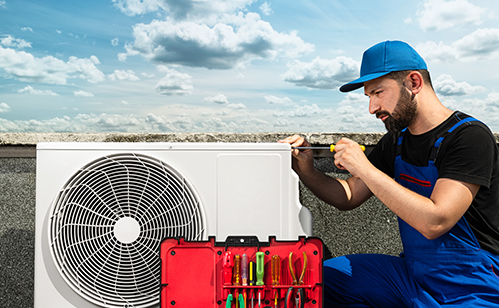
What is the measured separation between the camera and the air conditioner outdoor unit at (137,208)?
3.78 ft

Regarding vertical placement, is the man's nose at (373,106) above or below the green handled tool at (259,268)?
above

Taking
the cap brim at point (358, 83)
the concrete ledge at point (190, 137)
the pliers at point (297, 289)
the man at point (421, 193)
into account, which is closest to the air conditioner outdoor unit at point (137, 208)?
the pliers at point (297, 289)

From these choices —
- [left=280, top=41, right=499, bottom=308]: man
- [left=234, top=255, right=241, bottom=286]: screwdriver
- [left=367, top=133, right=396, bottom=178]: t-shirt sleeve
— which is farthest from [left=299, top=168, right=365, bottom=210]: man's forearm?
[left=234, top=255, right=241, bottom=286]: screwdriver

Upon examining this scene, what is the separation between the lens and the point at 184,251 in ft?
3.65

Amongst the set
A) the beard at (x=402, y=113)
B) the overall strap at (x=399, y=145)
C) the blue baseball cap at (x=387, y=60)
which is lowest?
the overall strap at (x=399, y=145)

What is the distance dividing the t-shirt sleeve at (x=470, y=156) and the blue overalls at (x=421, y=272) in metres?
0.05

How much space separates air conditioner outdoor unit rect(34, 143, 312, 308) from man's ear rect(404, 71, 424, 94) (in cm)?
53

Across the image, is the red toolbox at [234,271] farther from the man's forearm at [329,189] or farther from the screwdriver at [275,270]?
the man's forearm at [329,189]

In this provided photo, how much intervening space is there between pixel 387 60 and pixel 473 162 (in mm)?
451

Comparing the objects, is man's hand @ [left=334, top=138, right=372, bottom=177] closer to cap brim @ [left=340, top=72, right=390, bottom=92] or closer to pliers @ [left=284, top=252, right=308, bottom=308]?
cap brim @ [left=340, top=72, right=390, bottom=92]

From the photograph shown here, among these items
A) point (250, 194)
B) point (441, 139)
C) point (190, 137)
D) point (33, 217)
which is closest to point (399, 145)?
point (441, 139)

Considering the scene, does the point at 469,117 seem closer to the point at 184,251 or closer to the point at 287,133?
the point at 287,133

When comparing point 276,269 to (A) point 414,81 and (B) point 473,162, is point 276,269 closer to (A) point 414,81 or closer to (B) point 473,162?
(B) point 473,162

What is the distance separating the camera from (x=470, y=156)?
3.75 feet
